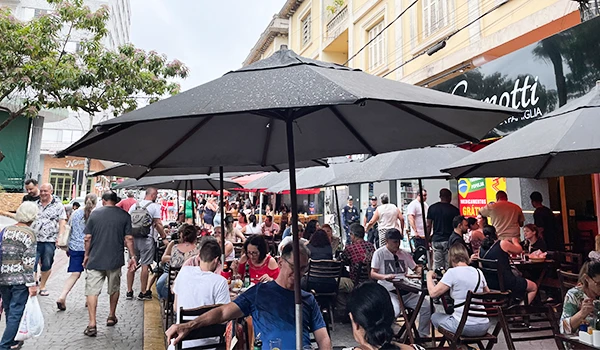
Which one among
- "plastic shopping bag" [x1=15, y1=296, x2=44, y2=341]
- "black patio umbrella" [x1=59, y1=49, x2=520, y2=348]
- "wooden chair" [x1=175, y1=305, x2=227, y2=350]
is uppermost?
"black patio umbrella" [x1=59, y1=49, x2=520, y2=348]

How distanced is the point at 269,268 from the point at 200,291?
5.20ft

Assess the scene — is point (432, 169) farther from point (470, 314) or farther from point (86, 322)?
point (86, 322)

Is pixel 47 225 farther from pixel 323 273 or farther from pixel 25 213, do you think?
pixel 323 273

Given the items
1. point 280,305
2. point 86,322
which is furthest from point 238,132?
point 86,322

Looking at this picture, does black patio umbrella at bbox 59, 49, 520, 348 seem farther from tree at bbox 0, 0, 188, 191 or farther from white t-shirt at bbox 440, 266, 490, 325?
tree at bbox 0, 0, 188, 191

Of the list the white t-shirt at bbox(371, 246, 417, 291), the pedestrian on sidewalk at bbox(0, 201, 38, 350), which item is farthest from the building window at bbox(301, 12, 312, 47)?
the pedestrian on sidewalk at bbox(0, 201, 38, 350)

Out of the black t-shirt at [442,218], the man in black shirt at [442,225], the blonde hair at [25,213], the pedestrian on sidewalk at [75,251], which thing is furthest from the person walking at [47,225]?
the black t-shirt at [442,218]

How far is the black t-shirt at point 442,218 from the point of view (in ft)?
24.9

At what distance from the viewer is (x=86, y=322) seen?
233 inches

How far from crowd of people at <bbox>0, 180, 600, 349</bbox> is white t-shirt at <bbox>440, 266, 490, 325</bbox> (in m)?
0.01

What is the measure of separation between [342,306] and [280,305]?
3380mm

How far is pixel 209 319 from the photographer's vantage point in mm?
2887

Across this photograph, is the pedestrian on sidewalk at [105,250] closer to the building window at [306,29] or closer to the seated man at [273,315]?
the seated man at [273,315]

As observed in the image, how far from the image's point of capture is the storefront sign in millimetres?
10719
